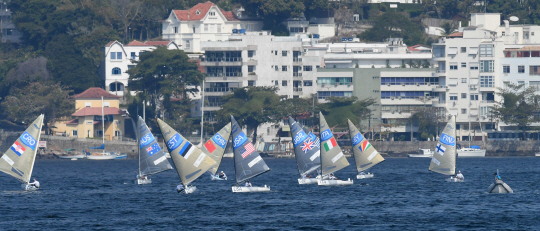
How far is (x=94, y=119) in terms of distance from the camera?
15975 cm

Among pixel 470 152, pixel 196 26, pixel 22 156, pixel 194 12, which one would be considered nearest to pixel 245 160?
pixel 22 156

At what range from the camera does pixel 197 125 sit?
15338cm

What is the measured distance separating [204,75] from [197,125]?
8051 mm

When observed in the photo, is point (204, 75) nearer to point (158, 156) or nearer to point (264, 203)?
point (158, 156)

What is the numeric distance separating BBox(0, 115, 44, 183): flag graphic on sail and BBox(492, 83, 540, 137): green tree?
8869 cm

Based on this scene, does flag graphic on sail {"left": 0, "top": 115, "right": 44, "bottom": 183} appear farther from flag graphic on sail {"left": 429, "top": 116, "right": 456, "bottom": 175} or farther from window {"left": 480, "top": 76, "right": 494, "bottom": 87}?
window {"left": 480, "top": 76, "right": 494, "bottom": 87}

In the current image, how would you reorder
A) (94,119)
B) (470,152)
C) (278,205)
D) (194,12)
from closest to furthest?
1. (278,205)
2. (470,152)
3. (94,119)
4. (194,12)

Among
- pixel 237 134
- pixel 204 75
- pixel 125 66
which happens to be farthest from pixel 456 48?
pixel 237 134

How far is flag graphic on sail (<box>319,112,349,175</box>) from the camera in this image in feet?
275

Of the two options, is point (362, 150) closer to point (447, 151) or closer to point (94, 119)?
point (447, 151)

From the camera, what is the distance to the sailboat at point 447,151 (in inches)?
3541

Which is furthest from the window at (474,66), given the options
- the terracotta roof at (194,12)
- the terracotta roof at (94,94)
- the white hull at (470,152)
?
the terracotta roof at (94,94)

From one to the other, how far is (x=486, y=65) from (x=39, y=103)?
7075cm

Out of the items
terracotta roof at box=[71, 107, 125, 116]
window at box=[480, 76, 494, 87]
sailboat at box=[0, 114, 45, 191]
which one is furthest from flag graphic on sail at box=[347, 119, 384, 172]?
terracotta roof at box=[71, 107, 125, 116]
